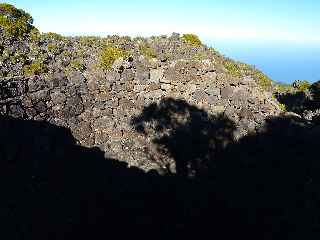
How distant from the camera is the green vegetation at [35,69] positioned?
14984 mm

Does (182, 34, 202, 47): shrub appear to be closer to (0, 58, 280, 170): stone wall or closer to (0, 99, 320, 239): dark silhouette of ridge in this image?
(0, 58, 280, 170): stone wall

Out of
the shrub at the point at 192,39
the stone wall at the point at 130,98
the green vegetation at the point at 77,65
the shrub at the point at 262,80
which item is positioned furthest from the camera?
the shrub at the point at 262,80

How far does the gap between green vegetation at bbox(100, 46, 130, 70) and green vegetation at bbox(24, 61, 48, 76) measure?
2577mm

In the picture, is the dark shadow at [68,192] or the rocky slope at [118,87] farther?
the rocky slope at [118,87]

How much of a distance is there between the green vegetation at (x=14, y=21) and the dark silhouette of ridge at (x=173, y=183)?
5455 mm

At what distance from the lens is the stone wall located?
589 inches

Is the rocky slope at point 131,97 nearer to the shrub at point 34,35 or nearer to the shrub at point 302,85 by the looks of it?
the shrub at point 34,35

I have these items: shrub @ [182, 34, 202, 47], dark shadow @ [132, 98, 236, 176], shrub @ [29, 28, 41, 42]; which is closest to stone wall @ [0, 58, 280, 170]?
dark shadow @ [132, 98, 236, 176]

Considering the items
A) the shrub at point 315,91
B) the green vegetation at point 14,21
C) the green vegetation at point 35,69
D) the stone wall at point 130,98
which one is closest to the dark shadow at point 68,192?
the stone wall at point 130,98

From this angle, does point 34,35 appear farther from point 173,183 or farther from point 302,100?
point 302,100

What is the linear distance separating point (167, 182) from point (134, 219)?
2293 millimetres

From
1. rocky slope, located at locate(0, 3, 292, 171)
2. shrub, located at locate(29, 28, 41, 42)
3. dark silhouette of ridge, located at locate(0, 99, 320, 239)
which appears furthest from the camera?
shrub, located at locate(29, 28, 41, 42)

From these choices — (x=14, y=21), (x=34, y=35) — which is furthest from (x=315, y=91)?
(x=14, y=21)

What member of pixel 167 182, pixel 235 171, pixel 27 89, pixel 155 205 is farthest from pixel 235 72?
pixel 27 89
